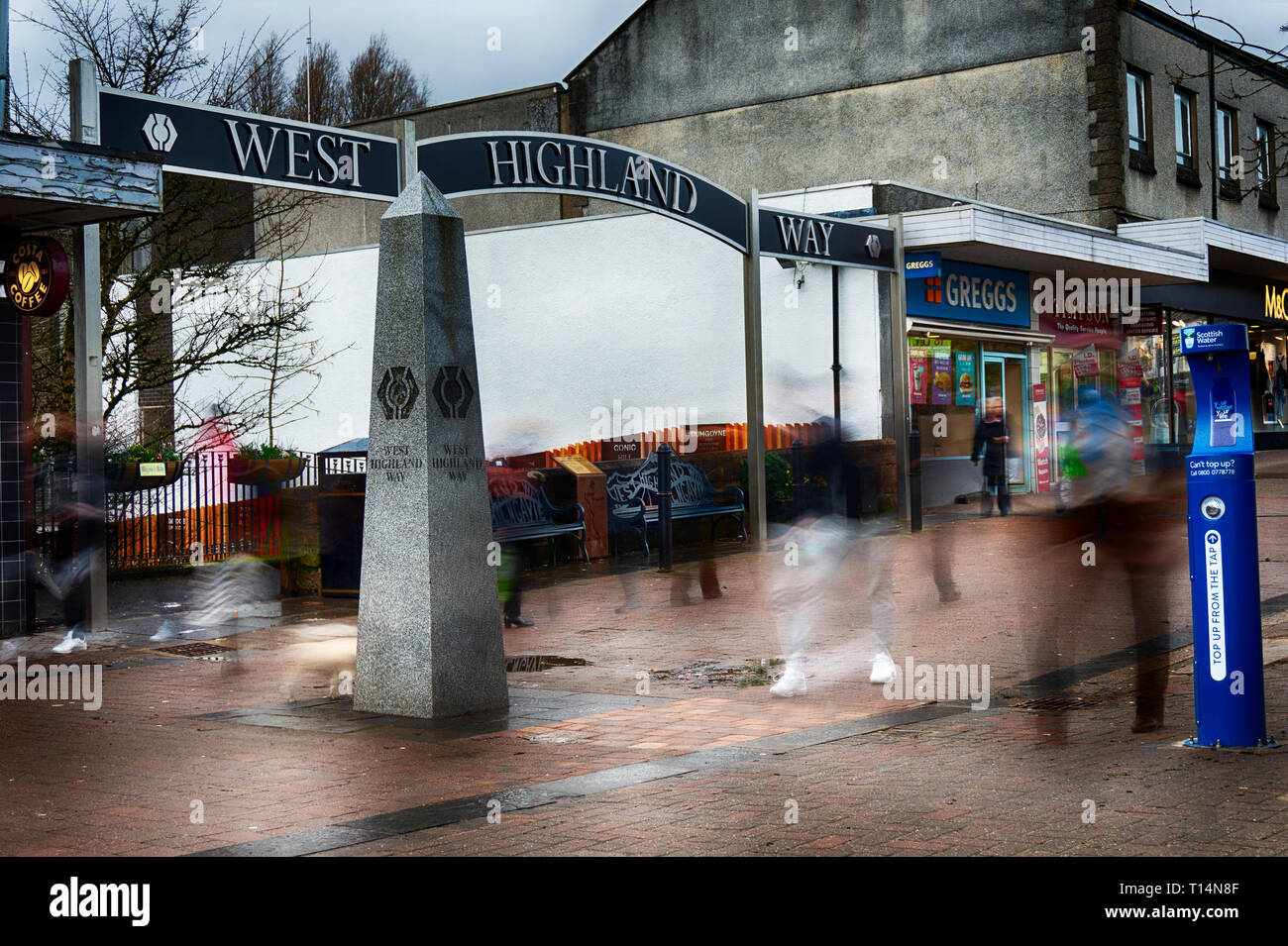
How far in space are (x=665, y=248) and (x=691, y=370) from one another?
215 cm

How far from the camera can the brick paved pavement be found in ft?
17.0

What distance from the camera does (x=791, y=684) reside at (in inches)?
332

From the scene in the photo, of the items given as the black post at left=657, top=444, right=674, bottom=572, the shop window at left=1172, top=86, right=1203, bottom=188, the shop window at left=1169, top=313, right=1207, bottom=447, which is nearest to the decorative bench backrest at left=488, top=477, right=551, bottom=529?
the black post at left=657, top=444, right=674, bottom=572

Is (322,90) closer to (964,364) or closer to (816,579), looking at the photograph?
(964,364)

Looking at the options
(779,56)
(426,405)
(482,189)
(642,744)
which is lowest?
(642,744)

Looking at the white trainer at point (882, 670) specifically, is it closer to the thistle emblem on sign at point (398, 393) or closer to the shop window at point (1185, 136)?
the thistle emblem on sign at point (398, 393)

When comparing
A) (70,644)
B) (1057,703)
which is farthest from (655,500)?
(1057,703)

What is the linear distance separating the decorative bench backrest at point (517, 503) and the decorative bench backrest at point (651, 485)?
4.20 ft

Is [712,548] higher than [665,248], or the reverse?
[665,248]

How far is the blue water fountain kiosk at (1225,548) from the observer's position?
6129 mm

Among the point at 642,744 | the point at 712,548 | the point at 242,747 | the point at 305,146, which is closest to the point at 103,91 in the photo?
the point at 305,146

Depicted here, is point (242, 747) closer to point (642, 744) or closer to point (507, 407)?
point (642, 744)

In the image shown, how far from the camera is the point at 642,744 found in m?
7.01

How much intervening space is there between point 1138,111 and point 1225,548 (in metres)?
24.3
